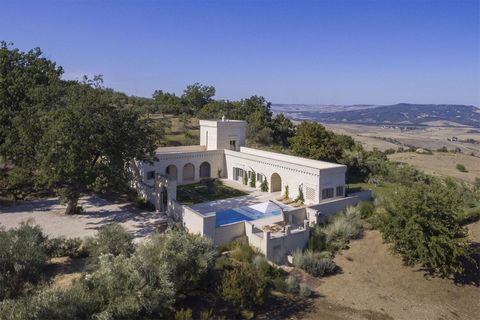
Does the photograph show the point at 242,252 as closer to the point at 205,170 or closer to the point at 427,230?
the point at 427,230

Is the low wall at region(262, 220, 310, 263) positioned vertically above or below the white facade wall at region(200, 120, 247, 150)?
below

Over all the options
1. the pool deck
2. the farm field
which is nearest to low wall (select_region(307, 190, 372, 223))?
the pool deck

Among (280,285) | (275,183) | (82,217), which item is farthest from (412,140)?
(82,217)

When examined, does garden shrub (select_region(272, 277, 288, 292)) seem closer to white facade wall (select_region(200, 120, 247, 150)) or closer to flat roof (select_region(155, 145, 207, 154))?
flat roof (select_region(155, 145, 207, 154))

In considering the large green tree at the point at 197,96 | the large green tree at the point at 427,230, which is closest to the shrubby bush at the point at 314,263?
the large green tree at the point at 427,230

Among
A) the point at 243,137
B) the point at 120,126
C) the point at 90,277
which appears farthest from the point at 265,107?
the point at 90,277

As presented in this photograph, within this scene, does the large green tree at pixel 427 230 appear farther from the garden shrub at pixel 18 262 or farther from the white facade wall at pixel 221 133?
the white facade wall at pixel 221 133

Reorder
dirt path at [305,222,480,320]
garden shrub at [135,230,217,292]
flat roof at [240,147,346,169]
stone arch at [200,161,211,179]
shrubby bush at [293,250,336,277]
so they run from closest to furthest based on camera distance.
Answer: garden shrub at [135,230,217,292] < dirt path at [305,222,480,320] < shrubby bush at [293,250,336,277] < flat roof at [240,147,346,169] < stone arch at [200,161,211,179]
